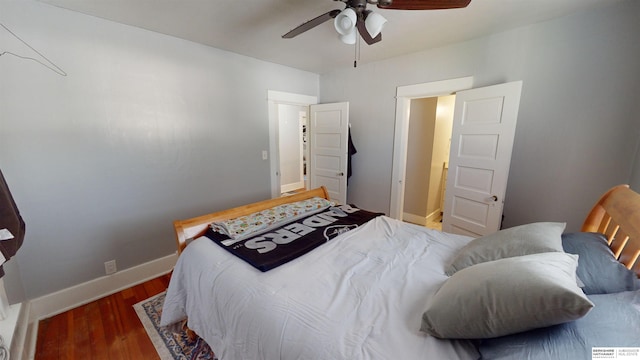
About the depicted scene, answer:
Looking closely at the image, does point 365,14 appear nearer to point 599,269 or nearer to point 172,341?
point 599,269

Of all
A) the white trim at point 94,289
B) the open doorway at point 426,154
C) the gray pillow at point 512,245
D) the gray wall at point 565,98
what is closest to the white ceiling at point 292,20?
the gray wall at point 565,98

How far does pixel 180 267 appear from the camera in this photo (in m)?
1.57

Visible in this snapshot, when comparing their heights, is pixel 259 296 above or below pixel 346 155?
below

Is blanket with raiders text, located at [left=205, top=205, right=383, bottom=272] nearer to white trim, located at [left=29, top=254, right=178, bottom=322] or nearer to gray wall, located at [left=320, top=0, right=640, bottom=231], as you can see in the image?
white trim, located at [left=29, top=254, right=178, bottom=322]

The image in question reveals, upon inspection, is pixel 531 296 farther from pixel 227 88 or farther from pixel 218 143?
pixel 227 88

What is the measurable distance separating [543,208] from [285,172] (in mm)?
4701

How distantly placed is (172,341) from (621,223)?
2.68m

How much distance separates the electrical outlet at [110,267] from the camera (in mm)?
2232

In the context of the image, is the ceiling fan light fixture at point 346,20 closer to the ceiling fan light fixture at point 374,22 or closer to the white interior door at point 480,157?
the ceiling fan light fixture at point 374,22

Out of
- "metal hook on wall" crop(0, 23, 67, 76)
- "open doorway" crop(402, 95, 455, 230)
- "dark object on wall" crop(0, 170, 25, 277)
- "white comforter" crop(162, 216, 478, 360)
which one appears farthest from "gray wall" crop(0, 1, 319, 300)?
"open doorway" crop(402, 95, 455, 230)

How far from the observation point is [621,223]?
1107mm

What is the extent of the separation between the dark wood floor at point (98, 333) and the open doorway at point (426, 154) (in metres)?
3.64

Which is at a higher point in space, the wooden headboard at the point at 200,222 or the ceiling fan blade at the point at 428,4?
the ceiling fan blade at the point at 428,4

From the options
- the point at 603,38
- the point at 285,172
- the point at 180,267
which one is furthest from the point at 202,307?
the point at 285,172
